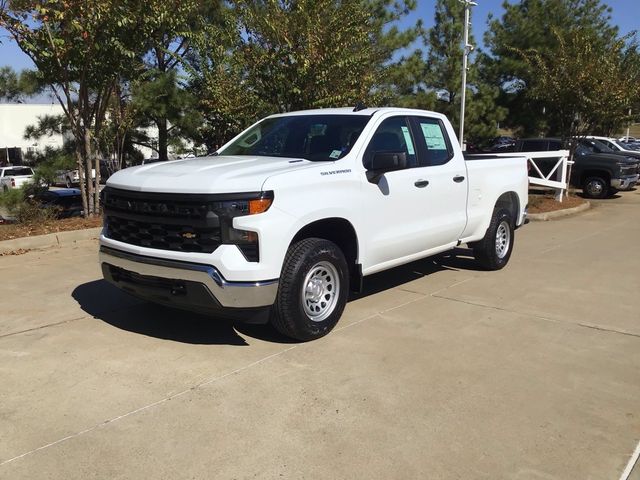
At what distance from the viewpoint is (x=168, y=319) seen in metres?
5.44

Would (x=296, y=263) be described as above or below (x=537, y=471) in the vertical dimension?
above

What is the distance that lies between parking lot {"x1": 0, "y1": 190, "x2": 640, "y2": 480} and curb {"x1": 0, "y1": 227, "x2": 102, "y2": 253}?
2432 mm

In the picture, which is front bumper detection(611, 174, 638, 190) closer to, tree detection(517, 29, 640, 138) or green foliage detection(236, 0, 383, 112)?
tree detection(517, 29, 640, 138)

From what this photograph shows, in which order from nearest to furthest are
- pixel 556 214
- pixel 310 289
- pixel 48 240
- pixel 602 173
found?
pixel 310 289, pixel 48 240, pixel 556 214, pixel 602 173

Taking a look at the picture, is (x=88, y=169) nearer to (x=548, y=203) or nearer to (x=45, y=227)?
(x=45, y=227)

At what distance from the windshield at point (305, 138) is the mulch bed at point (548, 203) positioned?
29.5 feet

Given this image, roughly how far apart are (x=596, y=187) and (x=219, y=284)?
1642 cm

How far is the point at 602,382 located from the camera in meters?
4.14

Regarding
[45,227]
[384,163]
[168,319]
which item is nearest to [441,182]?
[384,163]

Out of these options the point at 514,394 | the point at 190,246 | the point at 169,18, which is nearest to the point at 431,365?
the point at 514,394

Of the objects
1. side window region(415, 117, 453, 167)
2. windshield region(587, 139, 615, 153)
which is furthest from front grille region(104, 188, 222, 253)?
windshield region(587, 139, 615, 153)

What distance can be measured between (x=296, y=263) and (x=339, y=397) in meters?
1.12

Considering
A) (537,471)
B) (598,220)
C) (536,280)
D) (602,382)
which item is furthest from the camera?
(598,220)

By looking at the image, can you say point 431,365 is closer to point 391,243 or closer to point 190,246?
point 391,243
